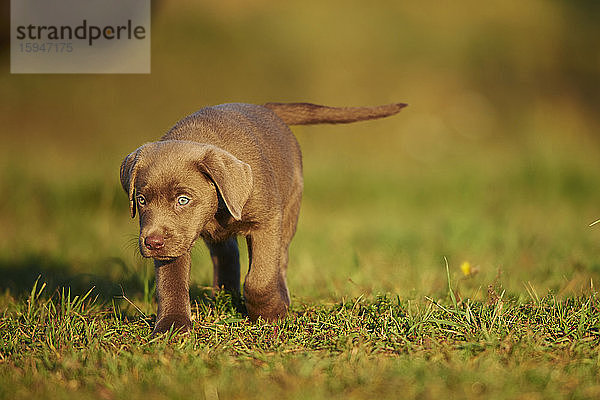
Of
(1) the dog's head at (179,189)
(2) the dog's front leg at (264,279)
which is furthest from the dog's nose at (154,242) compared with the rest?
(2) the dog's front leg at (264,279)

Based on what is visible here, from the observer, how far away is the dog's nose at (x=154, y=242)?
3184 mm

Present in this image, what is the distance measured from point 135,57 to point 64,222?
176 inches

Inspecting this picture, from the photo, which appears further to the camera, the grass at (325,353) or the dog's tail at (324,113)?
the dog's tail at (324,113)

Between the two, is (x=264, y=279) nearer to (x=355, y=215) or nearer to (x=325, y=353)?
(x=325, y=353)

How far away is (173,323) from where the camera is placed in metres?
3.27

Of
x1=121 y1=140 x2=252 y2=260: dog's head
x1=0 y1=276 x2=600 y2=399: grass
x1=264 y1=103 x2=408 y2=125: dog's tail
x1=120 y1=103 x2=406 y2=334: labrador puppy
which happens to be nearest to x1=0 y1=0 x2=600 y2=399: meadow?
x1=0 y1=276 x2=600 y2=399: grass

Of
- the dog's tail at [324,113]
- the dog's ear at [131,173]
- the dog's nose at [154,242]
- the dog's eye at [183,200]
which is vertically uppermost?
the dog's tail at [324,113]

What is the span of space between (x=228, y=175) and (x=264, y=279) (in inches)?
24.6

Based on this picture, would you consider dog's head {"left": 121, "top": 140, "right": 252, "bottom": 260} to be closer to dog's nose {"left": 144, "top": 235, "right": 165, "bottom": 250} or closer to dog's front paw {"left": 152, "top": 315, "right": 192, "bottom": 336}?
dog's nose {"left": 144, "top": 235, "right": 165, "bottom": 250}

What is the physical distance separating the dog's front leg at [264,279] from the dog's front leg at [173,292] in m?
0.31

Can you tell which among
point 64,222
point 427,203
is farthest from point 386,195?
point 64,222
